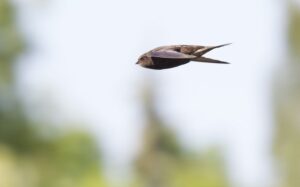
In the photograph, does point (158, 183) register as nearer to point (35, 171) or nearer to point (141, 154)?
point (141, 154)

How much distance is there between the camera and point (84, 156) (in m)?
26.2

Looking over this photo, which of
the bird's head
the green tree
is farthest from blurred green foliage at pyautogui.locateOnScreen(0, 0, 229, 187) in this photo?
the bird's head

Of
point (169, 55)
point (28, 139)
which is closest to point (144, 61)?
point (169, 55)

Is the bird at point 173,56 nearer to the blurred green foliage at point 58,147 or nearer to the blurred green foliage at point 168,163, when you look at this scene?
the blurred green foliage at point 58,147

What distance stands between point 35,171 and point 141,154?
2.33m

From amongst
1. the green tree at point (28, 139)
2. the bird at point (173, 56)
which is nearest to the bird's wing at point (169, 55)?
the bird at point (173, 56)

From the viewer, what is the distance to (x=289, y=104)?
25078mm

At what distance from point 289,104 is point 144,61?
78.7 feet

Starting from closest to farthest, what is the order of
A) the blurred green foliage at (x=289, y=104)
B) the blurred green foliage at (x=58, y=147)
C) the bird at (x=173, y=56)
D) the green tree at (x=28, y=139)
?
1. the bird at (x=173, y=56)
2. the green tree at (x=28, y=139)
3. the blurred green foliage at (x=58, y=147)
4. the blurred green foliage at (x=289, y=104)

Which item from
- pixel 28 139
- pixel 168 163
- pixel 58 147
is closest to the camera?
pixel 28 139

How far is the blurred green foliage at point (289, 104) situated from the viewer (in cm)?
2339

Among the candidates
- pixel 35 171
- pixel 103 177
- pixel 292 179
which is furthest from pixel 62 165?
pixel 292 179

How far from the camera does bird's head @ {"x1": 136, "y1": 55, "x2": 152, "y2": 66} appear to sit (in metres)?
1.23

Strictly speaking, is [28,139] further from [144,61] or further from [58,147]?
[144,61]
